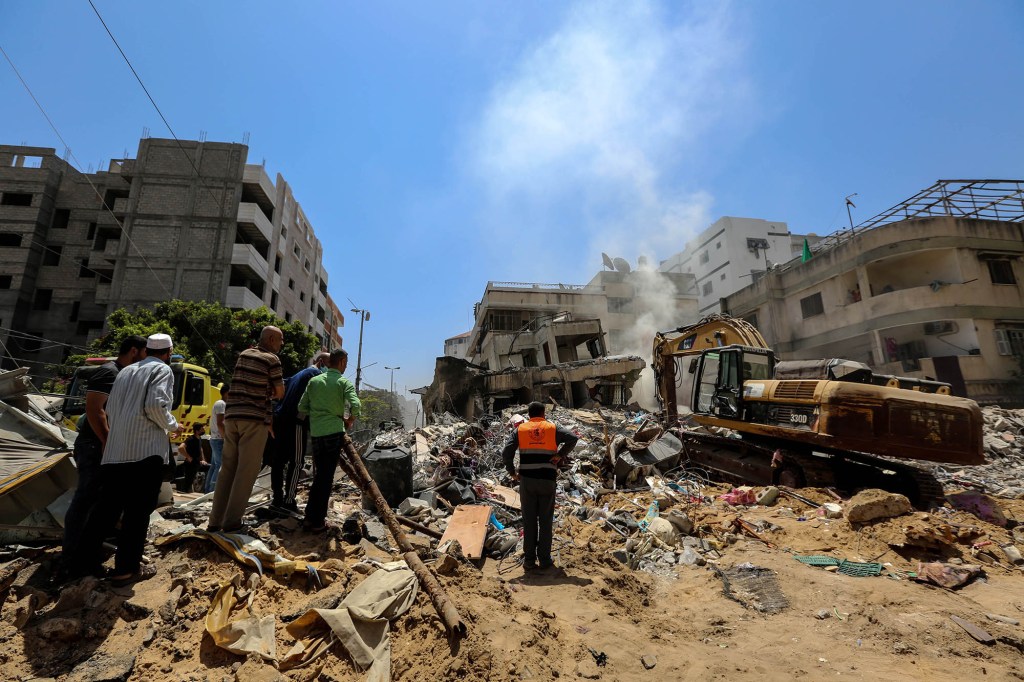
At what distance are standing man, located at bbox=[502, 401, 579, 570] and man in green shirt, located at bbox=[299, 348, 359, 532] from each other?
5.81 feet

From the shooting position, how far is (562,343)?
28.0 meters

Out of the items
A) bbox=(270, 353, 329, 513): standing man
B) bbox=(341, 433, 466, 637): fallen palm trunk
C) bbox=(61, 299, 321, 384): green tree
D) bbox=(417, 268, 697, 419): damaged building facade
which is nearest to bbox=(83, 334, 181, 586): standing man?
bbox=(270, 353, 329, 513): standing man

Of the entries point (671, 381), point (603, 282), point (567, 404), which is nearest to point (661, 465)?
point (671, 381)

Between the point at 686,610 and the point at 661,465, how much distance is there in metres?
5.40

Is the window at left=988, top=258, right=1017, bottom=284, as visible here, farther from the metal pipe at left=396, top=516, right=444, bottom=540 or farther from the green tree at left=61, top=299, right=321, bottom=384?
the green tree at left=61, top=299, right=321, bottom=384

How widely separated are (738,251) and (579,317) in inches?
707

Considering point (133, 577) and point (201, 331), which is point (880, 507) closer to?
point (133, 577)

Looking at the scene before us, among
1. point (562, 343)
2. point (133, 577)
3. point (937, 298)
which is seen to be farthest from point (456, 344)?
point (133, 577)

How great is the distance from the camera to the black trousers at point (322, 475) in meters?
4.04

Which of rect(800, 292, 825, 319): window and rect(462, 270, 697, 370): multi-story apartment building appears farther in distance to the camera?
rect(462, 270, 697, 370): multi-story apartment building

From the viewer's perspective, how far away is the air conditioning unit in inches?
753

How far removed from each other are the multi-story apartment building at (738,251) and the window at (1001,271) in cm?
2057

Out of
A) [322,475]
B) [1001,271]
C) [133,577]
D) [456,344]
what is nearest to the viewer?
[133,577]

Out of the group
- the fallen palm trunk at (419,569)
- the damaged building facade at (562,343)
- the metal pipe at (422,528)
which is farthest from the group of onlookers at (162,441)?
the damaged building facade at (562,343)
